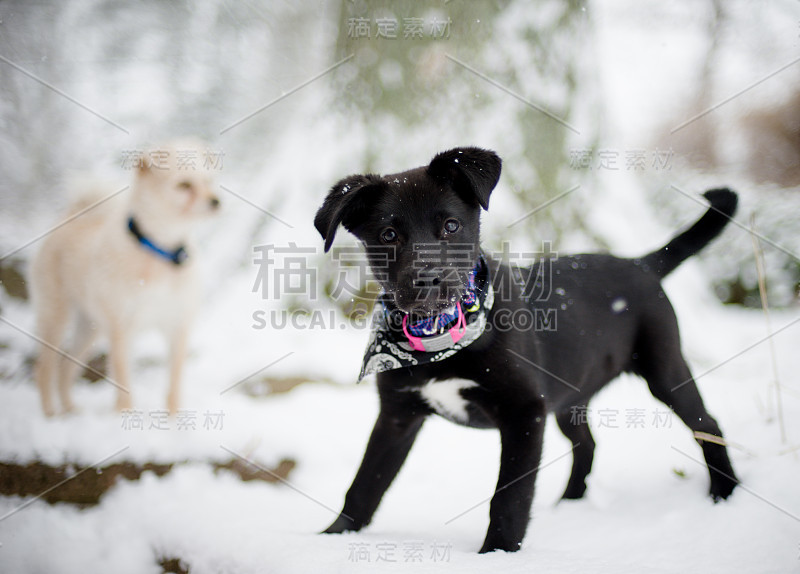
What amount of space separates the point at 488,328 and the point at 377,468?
2.60ft

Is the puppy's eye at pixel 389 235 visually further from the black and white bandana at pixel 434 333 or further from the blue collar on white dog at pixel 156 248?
the blue collar on white dog at pixel 156 248

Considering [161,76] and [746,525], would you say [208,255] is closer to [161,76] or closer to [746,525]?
[161,76]

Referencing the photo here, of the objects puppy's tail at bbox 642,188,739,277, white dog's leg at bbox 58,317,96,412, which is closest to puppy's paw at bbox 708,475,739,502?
puppy's tail at bbox 642,188,739,277

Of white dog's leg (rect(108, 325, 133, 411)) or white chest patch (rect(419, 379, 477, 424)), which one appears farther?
white dog's leg (rect(108, 325, 133, 411))

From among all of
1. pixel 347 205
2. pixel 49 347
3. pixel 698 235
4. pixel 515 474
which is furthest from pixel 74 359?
pixel 698 235

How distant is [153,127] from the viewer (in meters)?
3.50

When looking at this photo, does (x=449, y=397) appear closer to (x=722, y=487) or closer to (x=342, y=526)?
(x=342, y=526)

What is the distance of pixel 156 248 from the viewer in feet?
8.80

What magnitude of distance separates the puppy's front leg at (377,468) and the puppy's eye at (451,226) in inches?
30.8

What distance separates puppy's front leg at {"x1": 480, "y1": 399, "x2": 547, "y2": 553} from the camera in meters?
1.76

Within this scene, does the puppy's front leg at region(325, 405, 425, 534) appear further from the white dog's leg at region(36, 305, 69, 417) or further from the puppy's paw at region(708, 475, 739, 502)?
the white dog's leg at region(36, 305, 69, 417)

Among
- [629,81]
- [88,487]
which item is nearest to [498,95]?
[629,81]

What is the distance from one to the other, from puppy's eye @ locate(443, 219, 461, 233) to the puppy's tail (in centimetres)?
109

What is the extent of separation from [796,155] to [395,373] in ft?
15.0
